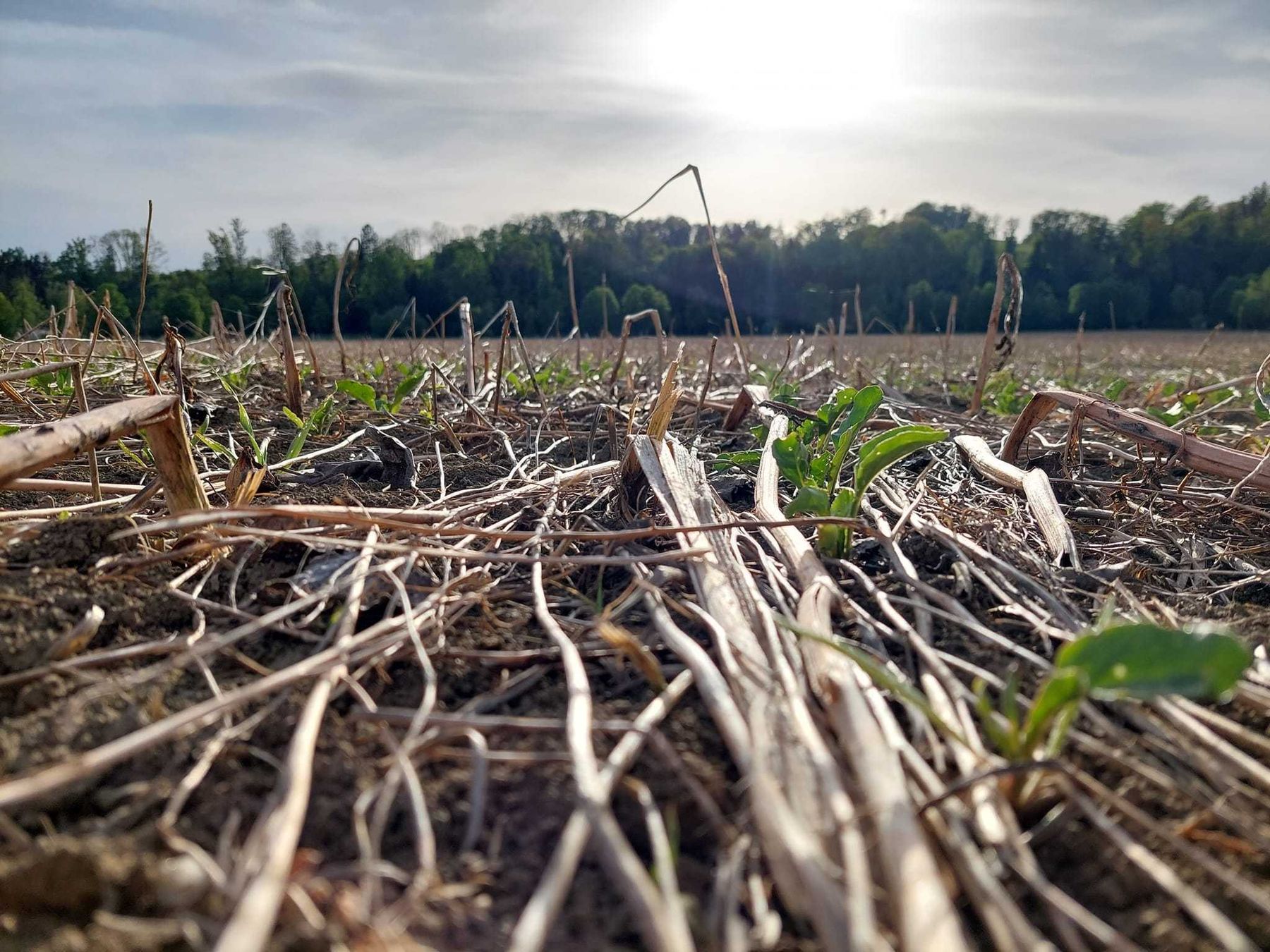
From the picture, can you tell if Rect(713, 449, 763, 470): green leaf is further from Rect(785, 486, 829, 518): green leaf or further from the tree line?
the tree line

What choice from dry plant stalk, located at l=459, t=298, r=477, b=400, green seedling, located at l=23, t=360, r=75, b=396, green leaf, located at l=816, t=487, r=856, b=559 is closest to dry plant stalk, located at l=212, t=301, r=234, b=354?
green seedling, located at l=23, t=360, r=75, b=396

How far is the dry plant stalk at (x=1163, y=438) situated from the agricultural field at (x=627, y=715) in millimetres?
30

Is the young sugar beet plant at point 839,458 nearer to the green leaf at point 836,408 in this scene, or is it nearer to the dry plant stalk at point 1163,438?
the green leaf at point 836,408

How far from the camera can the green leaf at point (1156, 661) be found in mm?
903

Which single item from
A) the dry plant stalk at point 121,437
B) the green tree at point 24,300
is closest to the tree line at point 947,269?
the green tree at point 24,300

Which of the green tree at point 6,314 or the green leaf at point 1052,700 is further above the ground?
the green tree at point 6,314

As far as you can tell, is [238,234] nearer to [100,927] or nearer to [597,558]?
[597,558]

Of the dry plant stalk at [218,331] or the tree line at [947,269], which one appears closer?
the dry plant stalk at [218,331]

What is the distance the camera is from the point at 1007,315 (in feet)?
10.0

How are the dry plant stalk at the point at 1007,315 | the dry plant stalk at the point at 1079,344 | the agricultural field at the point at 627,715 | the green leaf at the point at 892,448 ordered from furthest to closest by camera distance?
1. the dry plant stalk at the point at 1079,344
2. the dry plant stalk at the point at 1007,315
3. the green leaf at the point at 892,448
4. the agricultural field at the point at 627,715

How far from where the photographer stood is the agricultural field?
824 millimetres


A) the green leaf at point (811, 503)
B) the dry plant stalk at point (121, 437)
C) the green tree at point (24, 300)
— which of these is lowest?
the green leaf at point (811, 503)

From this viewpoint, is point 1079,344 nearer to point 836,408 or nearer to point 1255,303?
point 836,408

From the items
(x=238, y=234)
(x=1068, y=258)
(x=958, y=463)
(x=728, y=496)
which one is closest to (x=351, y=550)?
(x=728, y=496)
